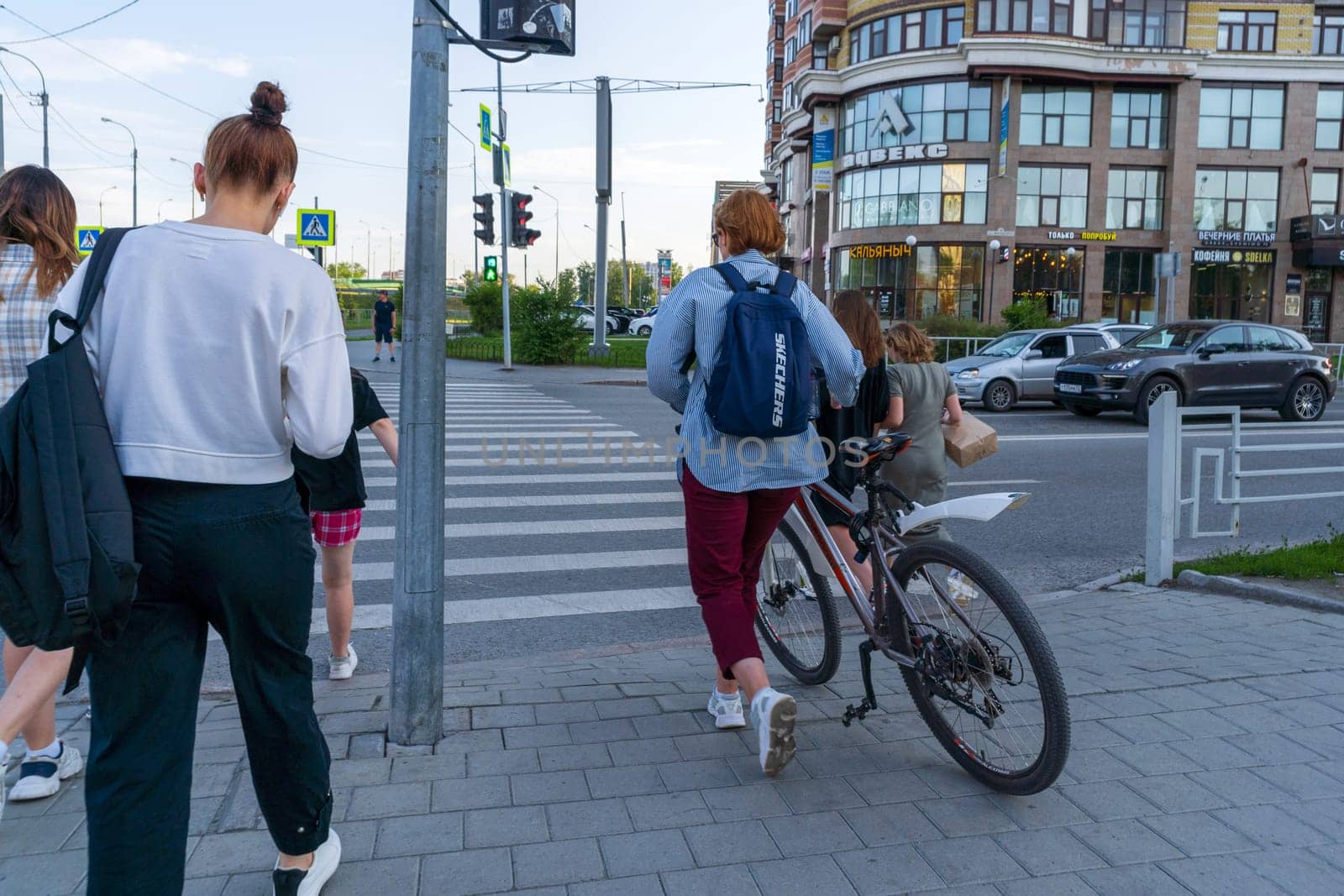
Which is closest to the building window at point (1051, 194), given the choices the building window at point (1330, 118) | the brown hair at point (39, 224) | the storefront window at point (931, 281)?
the storefront window at point (931, 281)

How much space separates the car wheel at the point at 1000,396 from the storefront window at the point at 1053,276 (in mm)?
27537

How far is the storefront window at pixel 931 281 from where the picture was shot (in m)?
44.6

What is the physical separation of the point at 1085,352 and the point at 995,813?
1668 centimetres

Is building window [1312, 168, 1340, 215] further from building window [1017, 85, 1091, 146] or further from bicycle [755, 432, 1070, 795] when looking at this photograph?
bicycle [755, 432, 1070, 795]

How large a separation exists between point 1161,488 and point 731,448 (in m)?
3.97

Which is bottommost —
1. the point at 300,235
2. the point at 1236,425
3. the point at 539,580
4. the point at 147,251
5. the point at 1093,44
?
the point at 539,580

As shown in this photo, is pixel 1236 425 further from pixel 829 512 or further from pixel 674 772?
pixel 674 772

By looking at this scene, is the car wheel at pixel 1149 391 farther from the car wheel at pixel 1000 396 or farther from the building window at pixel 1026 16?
the building window at pixel 1026 16

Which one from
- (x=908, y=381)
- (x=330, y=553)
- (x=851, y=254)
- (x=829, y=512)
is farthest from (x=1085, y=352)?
(x=851, y=254)

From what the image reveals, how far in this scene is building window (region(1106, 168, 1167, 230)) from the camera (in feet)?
147

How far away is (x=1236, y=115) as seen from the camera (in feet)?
145

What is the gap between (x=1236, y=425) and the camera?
7.28 meters

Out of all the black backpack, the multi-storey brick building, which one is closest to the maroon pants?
the black backpack

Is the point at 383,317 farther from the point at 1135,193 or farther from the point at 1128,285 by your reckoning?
the point at 1135,193
